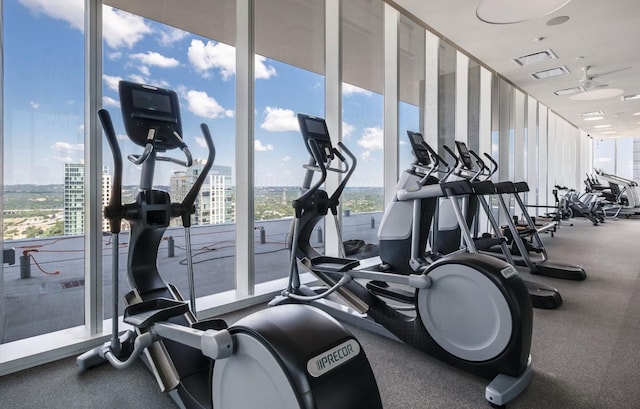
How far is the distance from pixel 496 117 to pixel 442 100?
7.93 ft

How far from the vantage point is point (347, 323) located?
2756 millimetres

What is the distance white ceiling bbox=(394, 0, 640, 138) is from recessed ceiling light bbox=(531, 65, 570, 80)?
113 mm

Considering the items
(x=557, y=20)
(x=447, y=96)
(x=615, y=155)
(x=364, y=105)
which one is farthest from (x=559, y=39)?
(x=615, y=155)

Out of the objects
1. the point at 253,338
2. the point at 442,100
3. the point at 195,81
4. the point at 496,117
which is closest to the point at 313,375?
the point at 253,338

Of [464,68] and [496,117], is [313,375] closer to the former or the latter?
[464,68]

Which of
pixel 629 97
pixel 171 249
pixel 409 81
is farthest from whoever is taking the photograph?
pixel 629 97

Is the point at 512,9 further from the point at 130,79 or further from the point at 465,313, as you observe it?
the point at 130,79

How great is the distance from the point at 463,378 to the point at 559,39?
629 centimetres

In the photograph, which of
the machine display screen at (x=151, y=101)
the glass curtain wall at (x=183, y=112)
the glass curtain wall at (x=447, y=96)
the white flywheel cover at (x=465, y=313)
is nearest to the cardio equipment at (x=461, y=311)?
the white flywheel cover at (x=465, y=313)

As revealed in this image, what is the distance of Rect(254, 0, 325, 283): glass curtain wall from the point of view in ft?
11.8

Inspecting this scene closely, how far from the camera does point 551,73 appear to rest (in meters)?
7.73

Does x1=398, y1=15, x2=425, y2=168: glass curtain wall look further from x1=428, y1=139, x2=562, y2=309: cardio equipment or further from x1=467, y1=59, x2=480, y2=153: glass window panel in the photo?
x1=467, y1=59, x2=480, y2=153: glass window panel

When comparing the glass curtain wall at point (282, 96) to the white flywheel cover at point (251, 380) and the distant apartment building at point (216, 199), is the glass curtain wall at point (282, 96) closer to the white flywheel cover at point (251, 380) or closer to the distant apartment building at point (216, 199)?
the distant apartment building at point (216, 199)

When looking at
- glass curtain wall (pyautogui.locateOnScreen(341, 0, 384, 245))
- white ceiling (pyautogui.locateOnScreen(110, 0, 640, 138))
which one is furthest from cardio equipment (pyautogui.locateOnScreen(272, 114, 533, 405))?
white ceiling (pyautogui.locateOnScreen(110, 0, 640, 138))
